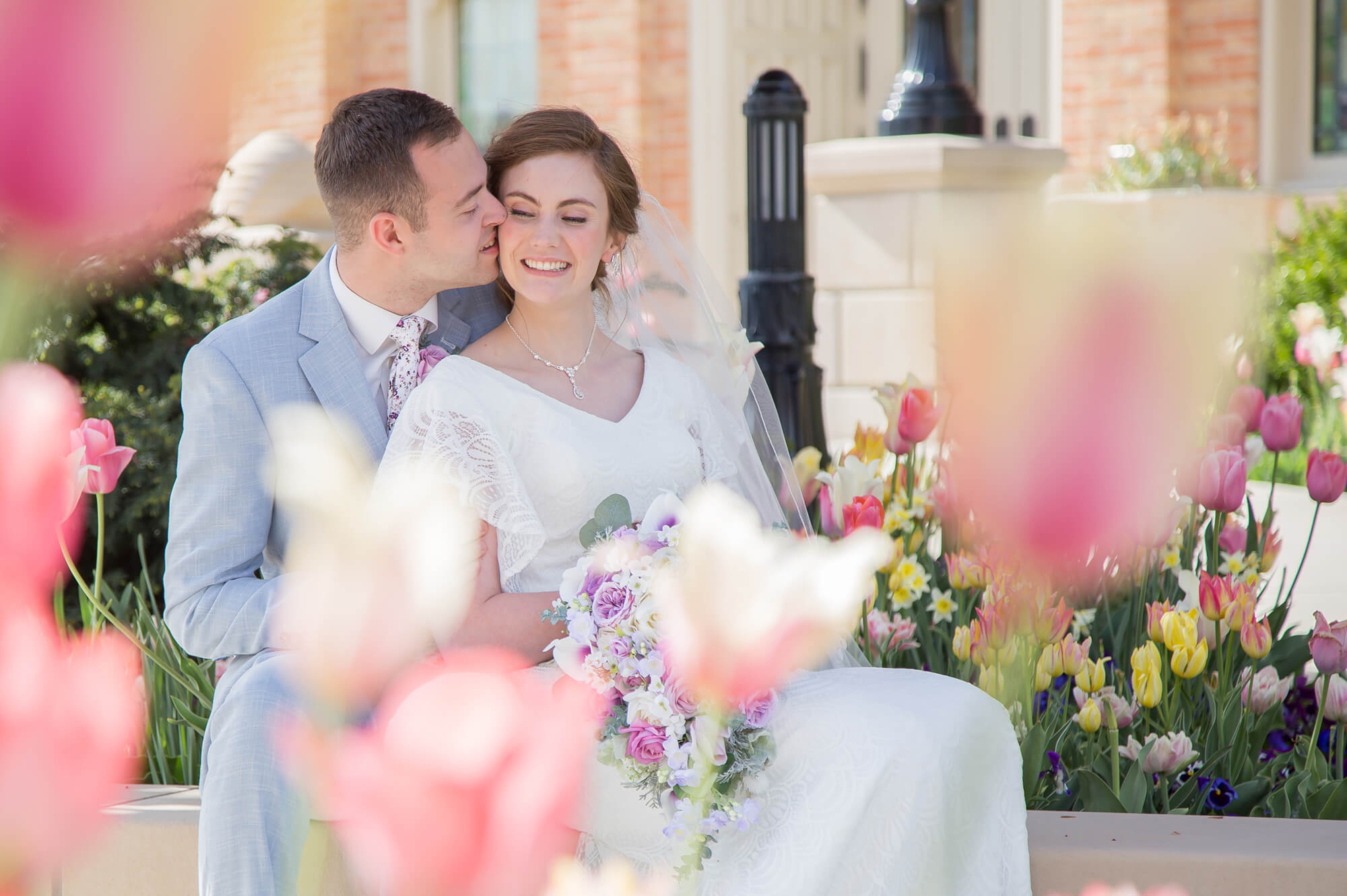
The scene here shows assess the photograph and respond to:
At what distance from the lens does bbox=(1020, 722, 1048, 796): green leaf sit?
2279 mm

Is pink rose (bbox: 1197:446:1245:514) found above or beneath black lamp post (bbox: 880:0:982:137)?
beneath

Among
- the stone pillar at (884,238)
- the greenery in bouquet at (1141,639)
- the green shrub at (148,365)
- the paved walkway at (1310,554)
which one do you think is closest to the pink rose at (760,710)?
the greenery in bouquet at (1141,639)

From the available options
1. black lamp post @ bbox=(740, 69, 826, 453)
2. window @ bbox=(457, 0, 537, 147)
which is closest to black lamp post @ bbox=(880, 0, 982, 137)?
black lamp post @ bbox=(740, 69, 826, 453)

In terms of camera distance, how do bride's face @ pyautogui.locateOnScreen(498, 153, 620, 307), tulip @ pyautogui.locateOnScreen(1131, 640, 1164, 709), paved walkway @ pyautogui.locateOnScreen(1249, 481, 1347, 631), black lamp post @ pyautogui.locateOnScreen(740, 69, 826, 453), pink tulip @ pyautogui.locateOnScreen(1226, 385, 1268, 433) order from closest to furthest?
tulip @ pyautogui.locateOnScreen(1131, 640, 1164, 709)
bride's face @ pyautogui.locateOnScreen(498, 153, 620, 307)
pink tulip @ pyautogui.locateOnScreen(1226, 385, 1268, 433)
paved walkway @ pyautogui.locateOnScreen(1249, 481, 1347, 631)
black lamp post @ pyautogui.locateOnScreen(740, 69, 826, 453)

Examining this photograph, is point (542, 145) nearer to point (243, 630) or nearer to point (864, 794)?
point (243, 630)

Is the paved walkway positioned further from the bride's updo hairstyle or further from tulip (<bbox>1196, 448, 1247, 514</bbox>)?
the bride's updo hairstyle

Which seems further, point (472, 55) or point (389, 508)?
point (472, 55)

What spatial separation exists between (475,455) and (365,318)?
0.36m

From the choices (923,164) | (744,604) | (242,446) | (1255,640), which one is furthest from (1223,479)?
(923,164)

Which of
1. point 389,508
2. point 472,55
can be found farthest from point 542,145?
point 472,55

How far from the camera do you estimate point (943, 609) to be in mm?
2898

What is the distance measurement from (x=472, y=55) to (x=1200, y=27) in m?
5.37

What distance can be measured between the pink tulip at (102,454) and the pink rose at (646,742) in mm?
1000

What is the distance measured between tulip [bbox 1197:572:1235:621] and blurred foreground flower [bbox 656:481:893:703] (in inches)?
85.2
